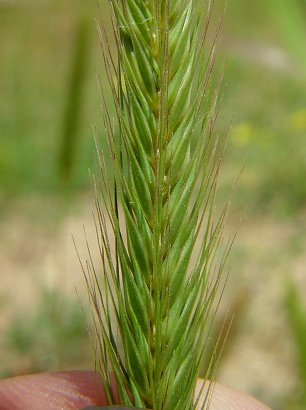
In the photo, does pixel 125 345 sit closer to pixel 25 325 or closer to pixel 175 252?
pixel 175 252

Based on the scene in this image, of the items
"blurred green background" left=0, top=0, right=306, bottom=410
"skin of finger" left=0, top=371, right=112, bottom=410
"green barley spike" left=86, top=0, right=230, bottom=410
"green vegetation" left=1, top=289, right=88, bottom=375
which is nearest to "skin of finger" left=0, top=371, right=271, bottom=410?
"skin of finger" left=0, top=371, right=112, bottom=410

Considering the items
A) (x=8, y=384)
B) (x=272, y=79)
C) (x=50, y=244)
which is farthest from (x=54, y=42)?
(x=8, y=384)

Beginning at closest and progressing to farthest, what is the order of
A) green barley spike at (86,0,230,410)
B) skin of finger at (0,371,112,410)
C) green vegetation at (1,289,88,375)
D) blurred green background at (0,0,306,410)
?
green barley spike at (86,0,230,410)
skin of finger at (0,371,112,410)
blurred green background at (0,0,306,410)
green vegetation at (1,289,88,375)

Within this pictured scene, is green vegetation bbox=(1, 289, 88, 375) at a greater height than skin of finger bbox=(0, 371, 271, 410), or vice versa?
skin of finger bbox=(0, 371, 271, 410)

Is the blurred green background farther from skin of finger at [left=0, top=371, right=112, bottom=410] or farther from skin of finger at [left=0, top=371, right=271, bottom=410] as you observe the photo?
skin of finger at [left=0, top=371, right=112, bottom=410]

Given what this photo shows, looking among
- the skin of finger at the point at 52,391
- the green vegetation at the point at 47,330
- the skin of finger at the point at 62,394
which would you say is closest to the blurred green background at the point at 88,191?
the green vegetation at the point at 47,330

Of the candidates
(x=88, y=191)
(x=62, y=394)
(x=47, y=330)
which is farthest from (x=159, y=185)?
(x=88, y=191)

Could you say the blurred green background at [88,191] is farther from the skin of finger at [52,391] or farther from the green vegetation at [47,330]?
the skin of finger at [52,391]
